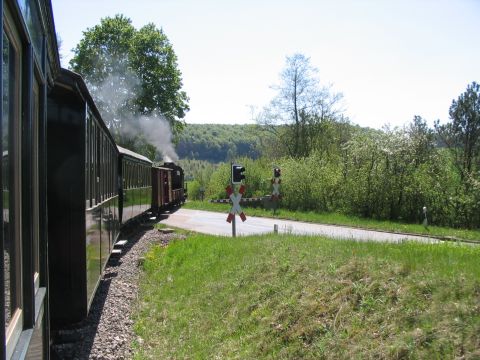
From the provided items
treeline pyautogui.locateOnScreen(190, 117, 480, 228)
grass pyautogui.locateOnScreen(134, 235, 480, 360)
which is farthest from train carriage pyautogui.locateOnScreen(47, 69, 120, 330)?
treeline pyautogui.locateOnScreen(190, 117, 480, 228)

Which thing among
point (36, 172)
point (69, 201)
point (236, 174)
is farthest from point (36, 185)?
point (236, 174)

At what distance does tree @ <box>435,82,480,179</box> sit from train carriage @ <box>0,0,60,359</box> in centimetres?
2593

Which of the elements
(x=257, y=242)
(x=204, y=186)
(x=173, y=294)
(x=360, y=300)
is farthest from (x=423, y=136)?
(x=204, y=186)

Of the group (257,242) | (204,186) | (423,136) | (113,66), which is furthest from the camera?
(204,186)

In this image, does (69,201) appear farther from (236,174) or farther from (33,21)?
(236,174)

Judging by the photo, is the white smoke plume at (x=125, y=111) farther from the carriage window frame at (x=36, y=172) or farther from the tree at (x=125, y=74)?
the carriage window frame at (x=36, y=172)

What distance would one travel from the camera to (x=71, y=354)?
19.3ft

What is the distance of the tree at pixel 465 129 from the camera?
25.8 m

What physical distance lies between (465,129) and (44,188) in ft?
87.3

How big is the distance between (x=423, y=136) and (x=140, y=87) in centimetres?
2104

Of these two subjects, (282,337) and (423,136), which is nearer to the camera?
(282,337)

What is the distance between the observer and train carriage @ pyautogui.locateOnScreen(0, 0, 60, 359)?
197 centimetres

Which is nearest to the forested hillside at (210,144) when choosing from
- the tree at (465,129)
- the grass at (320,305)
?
the tree at (465,129)

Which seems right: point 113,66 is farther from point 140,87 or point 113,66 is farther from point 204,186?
point 204,186
